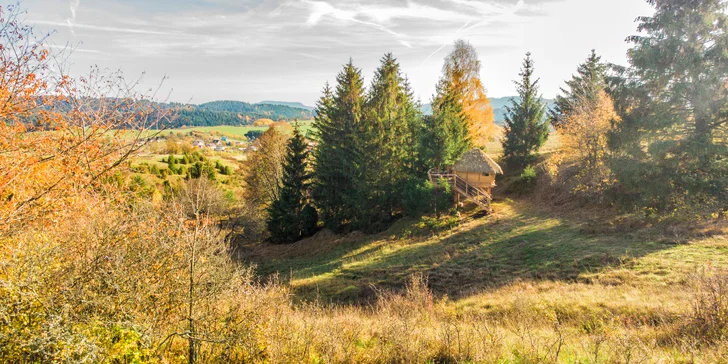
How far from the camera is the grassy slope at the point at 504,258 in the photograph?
10.6 meters

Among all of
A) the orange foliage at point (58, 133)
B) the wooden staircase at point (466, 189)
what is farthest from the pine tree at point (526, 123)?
the orange foliage at point (58, 133)

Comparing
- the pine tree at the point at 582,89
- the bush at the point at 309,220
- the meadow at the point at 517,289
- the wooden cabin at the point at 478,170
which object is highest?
the pine tree at the point at 582,89

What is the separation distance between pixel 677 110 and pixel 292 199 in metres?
23.1

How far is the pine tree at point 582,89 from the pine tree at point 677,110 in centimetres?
733

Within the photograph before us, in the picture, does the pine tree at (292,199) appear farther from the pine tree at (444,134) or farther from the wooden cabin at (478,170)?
the wooden cabin at (478,170)

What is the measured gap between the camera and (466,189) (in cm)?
2127

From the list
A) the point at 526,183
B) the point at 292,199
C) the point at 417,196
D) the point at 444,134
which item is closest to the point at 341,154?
the point at 292,199

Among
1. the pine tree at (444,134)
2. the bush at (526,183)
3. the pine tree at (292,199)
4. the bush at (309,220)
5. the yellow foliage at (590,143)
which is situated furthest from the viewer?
the bush at (309,220)

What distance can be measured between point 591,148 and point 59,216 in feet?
84.6

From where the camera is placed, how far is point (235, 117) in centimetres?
16812

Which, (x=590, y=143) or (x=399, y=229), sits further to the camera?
(x=399, y=229)

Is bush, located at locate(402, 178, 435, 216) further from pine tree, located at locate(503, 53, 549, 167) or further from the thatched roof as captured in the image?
pine tree, located at locate(503, 53, 549, 167)

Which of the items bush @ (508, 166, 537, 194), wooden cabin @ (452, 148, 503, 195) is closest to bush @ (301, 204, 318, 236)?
wooden cabin @ (452, 148, 503, 195)

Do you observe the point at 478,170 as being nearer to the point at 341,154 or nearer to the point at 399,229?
the point at 399,229
